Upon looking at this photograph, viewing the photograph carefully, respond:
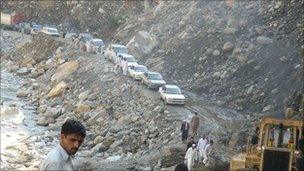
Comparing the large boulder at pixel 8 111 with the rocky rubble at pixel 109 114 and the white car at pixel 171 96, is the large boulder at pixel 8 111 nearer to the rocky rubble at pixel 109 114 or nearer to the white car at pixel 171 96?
the rocky rubble at pixel 109 114

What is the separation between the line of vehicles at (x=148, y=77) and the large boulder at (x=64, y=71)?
102 inches

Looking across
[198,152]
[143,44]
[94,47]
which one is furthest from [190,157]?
[94,47]

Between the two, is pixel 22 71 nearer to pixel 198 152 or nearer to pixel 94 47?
pixel 94 47

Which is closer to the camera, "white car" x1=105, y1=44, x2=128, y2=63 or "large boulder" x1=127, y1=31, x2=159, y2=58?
"white car" x1=105, y1=44, x2=128, y2=63

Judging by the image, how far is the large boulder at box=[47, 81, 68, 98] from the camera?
3423 cm

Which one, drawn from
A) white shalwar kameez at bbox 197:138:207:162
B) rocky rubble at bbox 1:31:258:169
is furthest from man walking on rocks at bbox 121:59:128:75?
white shalwar kameez at bbox 197:138:207:162

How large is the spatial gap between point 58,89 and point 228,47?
11.4m

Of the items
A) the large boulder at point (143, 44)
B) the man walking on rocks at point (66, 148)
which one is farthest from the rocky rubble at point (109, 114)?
the man walking on rocks at point (66, 148)

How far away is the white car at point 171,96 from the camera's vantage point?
86.4 ft

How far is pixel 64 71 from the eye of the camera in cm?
3809

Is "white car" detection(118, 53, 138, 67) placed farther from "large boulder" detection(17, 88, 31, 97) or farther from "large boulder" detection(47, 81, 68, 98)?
"large boulder" detection(17, 88, 31, 97)

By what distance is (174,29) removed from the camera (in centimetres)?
4044

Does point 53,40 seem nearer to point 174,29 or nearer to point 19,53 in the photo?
point 19,53

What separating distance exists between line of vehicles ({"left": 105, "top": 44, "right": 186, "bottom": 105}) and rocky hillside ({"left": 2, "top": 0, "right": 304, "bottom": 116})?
88.1 inches
